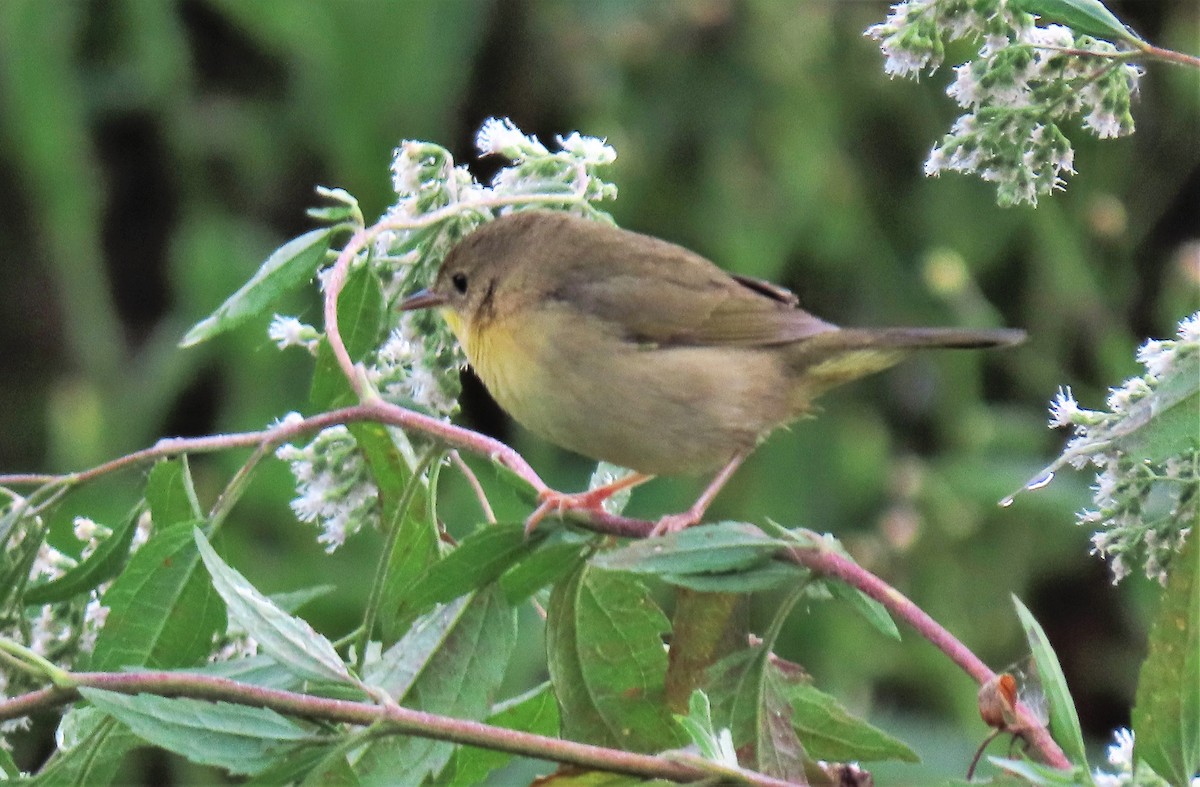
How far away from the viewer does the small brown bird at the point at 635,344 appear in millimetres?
2727

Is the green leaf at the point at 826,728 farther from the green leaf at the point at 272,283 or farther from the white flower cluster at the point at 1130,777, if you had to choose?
the green leaf at the point at 272,283

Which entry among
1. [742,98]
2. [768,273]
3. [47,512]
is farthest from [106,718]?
[742,98]

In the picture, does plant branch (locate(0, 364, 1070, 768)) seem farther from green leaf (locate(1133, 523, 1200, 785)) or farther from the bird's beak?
the bird's beak

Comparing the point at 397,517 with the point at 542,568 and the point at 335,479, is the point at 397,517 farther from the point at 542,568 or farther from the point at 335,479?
the point at 335,479

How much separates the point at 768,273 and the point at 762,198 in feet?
1.10

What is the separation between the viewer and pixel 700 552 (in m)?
1.78

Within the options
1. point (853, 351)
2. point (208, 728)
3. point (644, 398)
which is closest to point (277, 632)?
point (208, 728)

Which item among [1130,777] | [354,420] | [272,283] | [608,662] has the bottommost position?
[608,662]

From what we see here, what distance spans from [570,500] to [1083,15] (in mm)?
907

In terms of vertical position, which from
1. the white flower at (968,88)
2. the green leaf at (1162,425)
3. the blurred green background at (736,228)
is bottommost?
the blurred green background at (736,228)

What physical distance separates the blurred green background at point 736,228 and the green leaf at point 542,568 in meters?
2.89

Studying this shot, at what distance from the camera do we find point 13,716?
1.73 metres

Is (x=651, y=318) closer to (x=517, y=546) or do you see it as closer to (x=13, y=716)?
(x=517, y=546)

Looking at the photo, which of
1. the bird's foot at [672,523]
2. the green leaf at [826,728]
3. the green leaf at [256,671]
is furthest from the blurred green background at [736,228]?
the green leaf at [256,671]
